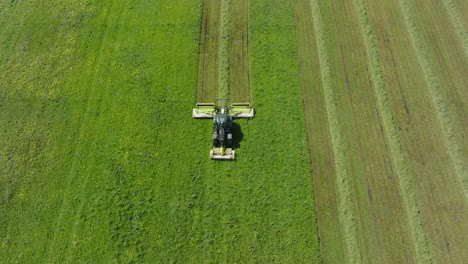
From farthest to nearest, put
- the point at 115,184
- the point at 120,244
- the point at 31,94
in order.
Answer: the point at 31,94
the point at 115,184
the point at 120,244

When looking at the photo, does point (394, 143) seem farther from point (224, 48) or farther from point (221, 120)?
point (224, 48)

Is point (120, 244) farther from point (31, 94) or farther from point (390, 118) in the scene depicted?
point (390, 118)

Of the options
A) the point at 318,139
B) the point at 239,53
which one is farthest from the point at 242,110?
the point at 239,53

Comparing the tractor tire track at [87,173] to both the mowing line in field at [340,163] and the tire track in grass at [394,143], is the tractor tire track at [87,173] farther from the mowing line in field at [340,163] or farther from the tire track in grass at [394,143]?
the tire track in grass at [394,143]

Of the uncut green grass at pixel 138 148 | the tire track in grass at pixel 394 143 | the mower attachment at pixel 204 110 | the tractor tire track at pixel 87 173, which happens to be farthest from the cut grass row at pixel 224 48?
the tire track in grass at pixel 394 143

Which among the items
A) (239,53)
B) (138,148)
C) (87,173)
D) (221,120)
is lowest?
(87,173)

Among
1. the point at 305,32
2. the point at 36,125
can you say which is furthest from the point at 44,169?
the point at 305,32
